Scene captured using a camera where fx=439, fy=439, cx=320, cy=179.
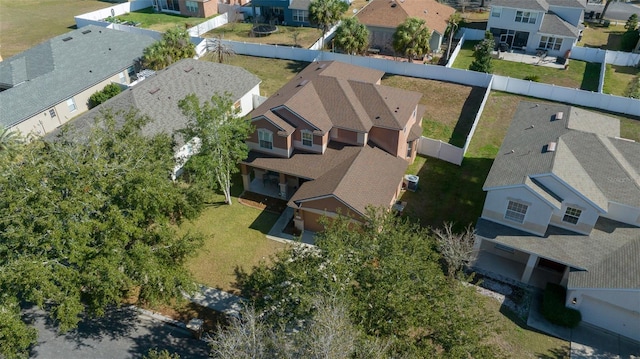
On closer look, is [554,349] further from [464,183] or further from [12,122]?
[12,122]

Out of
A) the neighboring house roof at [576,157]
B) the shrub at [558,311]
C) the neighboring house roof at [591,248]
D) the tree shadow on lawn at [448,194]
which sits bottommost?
the shrub at [558,311]

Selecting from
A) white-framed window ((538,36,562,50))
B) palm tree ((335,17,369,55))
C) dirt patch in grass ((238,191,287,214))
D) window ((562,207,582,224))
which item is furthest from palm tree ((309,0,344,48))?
window ((562,207,582,224))

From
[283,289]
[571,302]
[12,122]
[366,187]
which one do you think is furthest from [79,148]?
[571,302]

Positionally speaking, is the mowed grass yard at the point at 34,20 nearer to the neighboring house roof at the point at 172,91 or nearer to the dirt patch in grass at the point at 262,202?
the neighboring house roof at the point at 172,91

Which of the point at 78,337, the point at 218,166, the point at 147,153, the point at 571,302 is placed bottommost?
the point at 78,337

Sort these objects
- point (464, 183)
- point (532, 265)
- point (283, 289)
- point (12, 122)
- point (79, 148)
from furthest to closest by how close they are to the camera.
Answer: point (12, 122)
point (464, 183)
point (532, 265)
point (79, 148)
point (283, 289)

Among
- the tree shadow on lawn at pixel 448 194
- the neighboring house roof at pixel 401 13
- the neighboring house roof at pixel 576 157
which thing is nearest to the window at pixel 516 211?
the neighboring house roof at pixel 576 157
